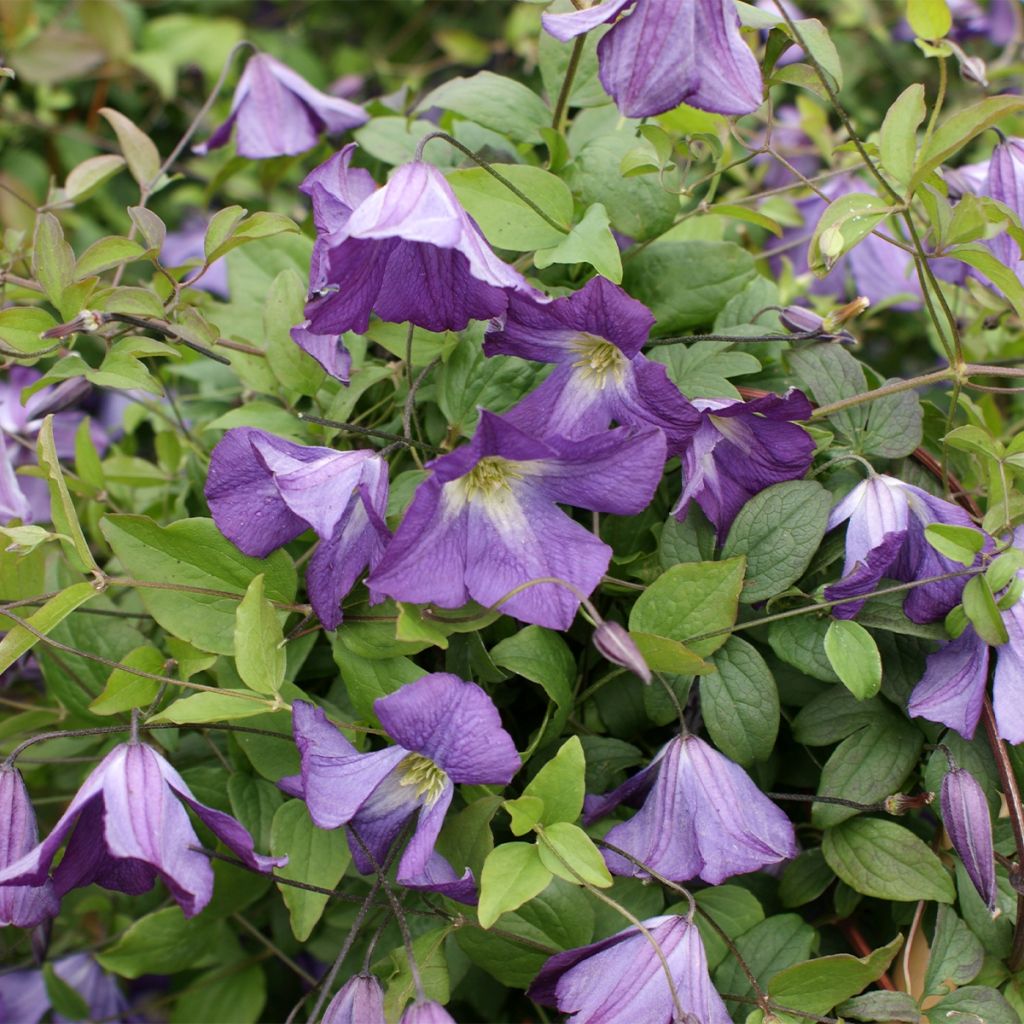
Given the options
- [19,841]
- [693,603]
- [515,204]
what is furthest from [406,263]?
[19,841]

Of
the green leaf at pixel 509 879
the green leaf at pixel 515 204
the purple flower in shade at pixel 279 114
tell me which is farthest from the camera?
the purple flower in shade at pixel 279 114

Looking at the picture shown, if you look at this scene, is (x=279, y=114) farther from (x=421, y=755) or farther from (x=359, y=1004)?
(x=359, y=1004)

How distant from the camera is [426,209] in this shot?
50cm

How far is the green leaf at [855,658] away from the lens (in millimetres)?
540

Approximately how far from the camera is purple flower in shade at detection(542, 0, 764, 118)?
20.2 inches

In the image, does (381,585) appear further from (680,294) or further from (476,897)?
(680,294)

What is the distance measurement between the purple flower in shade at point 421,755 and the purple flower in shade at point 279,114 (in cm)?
48

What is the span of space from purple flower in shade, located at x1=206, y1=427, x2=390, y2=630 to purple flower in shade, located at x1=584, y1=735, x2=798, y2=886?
0.19 meters

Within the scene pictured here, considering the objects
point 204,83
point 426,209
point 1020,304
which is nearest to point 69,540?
point 426,209

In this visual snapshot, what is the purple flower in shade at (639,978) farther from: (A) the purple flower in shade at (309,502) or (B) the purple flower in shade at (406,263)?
(B) the purple flower in shade at (406,263)

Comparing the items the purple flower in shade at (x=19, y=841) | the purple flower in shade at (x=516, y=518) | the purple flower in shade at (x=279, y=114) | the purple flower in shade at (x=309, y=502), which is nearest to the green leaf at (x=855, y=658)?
the purple flower in shade at (x=516, y=518)

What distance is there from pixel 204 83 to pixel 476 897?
128 centimetres

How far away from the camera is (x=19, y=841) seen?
0.55 m

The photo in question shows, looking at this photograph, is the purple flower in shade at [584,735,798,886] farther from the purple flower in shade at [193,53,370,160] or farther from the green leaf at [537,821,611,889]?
the purple flower in shade at [193,53,370,160]
